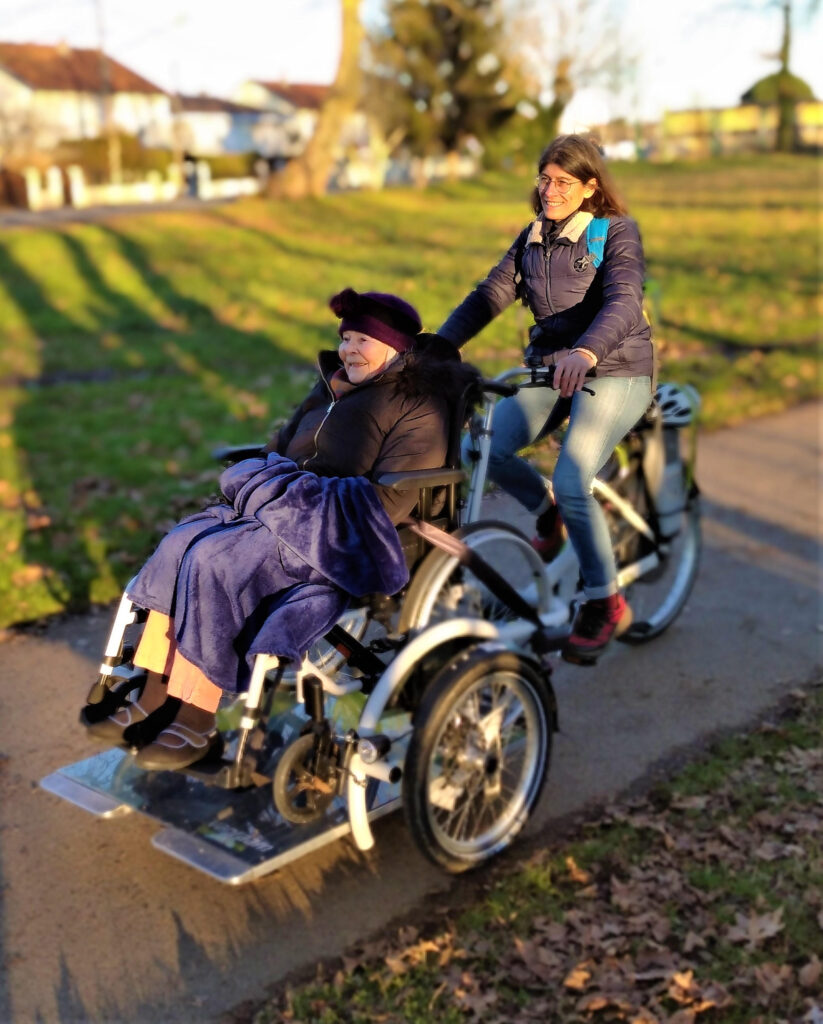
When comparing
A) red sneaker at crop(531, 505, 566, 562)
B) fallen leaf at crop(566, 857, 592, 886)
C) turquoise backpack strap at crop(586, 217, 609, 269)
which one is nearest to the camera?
fallen leaf at crop(566, 857, 592, 886)

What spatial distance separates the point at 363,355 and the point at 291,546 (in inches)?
27.4

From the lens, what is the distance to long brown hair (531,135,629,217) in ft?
13.1

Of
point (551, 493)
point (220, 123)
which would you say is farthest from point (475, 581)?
point (220, 123)

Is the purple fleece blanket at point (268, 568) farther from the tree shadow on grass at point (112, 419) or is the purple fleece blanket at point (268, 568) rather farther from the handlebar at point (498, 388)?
the tree shadow on grass at point (112, 419)

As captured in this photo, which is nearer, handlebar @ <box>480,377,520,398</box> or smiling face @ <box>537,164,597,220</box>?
smiling face @ <box>537,164,597,220</box>

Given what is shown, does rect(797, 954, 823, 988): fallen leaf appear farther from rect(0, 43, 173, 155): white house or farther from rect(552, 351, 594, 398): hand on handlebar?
rect(0, 43, 173, 155): white house

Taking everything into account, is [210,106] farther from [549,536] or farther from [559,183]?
[559,183]

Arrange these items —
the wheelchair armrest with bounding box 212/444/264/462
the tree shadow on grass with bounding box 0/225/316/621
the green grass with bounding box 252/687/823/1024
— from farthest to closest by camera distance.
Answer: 1. the tree shadow on grass with bounding box 0/225/316/621
2. the wheelchair armrest with bounding box 212/444/264/462
3. the green grass with bounding box 252/687/823/1024

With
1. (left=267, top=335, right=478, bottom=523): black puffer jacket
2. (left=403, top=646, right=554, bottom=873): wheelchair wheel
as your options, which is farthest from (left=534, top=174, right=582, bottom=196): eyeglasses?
(left=403, top=646, right=554, bottom=873): wheelchair wheel

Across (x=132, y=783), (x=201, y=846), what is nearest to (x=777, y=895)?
(x=201, y=846)

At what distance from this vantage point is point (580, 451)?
4.46m

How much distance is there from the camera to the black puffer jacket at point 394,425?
12.6 ft

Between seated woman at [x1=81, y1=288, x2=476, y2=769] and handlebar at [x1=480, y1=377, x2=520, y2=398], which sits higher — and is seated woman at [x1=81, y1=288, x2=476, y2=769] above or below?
below

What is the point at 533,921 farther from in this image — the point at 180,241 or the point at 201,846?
the point at 180,241
